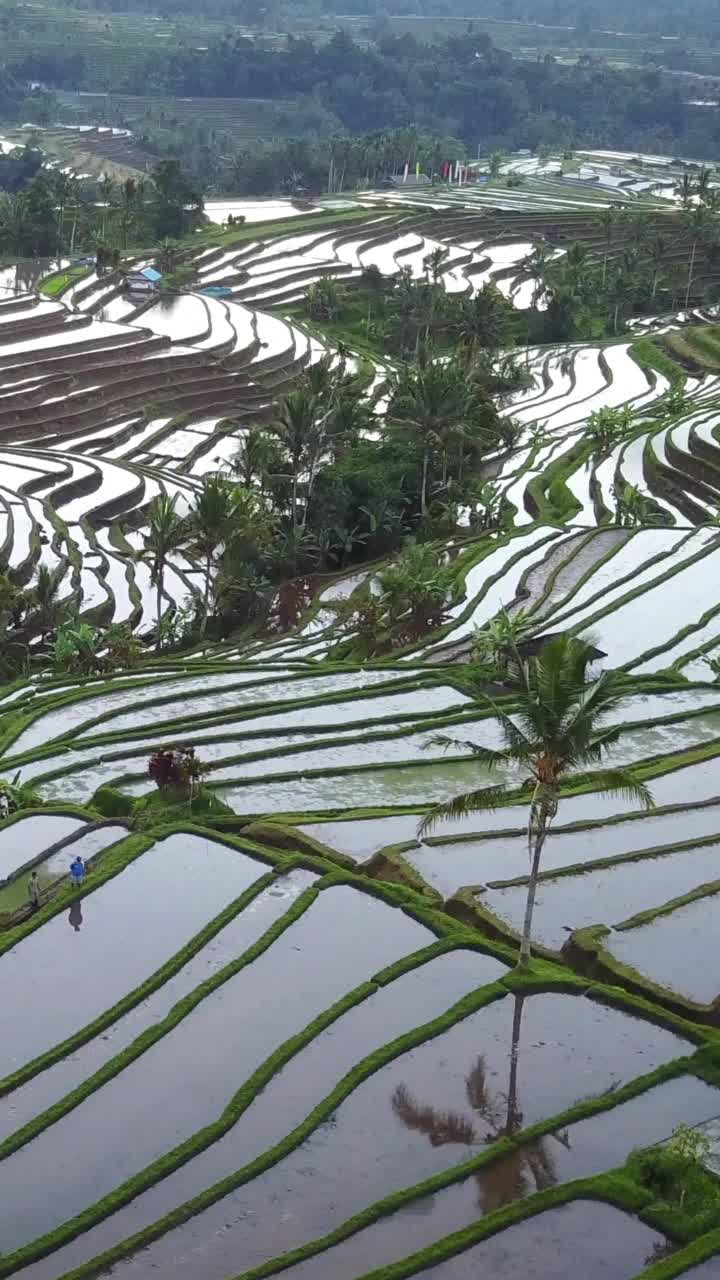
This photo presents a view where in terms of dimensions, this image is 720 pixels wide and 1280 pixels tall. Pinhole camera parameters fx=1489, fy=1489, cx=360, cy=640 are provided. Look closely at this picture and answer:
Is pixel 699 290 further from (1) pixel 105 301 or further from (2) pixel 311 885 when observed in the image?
(2) pixel 311 885

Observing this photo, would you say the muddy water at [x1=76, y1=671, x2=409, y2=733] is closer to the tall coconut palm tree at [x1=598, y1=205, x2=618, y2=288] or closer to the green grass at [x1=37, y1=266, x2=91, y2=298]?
the green grass at [x1=37, y1=266, x2=91, y2=298]

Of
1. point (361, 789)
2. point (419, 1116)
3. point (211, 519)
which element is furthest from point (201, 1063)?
point (211, 519)

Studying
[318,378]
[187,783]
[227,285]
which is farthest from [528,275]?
[187,783]

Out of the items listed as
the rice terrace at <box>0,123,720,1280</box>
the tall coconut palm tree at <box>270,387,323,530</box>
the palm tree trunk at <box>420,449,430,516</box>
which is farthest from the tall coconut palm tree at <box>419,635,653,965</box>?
the palm tree trunk at <box>420,449,430,516</box>

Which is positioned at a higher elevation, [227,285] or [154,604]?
[227,285]

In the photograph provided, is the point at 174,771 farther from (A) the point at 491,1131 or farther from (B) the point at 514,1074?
(A) the point at 491,1131

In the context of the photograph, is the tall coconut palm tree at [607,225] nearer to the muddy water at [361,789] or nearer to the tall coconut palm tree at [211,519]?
the tall coconut palm tree at [211,519]
